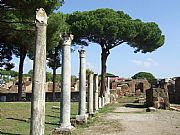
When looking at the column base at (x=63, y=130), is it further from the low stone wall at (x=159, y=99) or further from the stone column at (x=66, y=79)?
the low stone wall at (x=159, y=99)

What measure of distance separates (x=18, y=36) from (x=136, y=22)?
14.9 meters

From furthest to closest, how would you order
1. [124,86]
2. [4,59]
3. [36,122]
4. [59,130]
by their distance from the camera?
[124,86] < [4,59] < [59,130] < [36,122]

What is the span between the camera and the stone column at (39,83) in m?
6.55

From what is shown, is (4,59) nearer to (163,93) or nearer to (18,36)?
(18,36)

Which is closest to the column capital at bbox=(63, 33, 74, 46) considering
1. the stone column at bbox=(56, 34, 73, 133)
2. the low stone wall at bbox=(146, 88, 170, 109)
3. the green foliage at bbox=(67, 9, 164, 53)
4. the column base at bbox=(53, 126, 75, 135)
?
the stone column at bbox=(56, 34, 73, 133)

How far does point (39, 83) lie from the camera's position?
21.8 feet

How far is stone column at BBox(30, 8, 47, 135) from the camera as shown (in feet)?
21.5

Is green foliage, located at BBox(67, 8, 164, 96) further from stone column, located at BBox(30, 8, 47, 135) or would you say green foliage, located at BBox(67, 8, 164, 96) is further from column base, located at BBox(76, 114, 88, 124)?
stone column, located at BBox(30, 8, 47, 135)

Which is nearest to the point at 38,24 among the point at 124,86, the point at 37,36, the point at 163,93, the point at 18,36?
the point at 37,36

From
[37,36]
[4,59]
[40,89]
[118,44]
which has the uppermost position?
[118,44]

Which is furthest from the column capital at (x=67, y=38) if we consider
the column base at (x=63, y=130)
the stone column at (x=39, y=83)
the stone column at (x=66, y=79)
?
the stone column at (x=39, y=83)

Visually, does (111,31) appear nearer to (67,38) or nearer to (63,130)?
(67,38)

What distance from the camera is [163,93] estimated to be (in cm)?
2281

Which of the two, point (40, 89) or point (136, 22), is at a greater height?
point (136, 22)
